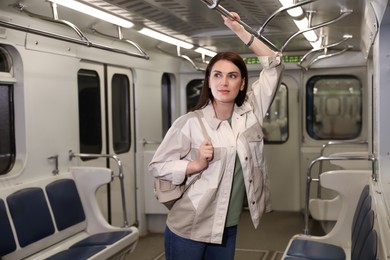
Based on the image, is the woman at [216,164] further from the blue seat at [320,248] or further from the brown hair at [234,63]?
the blue seat at [320,248]

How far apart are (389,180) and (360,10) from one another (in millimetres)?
1270

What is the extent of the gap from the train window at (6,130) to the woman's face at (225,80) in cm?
228

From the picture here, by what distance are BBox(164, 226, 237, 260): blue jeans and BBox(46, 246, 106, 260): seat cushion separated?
61.0 inches

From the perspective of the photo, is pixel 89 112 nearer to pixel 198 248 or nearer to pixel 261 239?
pixel 261 239

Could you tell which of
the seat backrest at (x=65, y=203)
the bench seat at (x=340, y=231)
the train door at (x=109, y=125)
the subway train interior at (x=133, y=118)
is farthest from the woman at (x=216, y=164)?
the train door at (x=109, y=125)

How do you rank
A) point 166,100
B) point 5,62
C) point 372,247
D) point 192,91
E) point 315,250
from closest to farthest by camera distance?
point 372,247, point 315,250, point 5,62, point 166,100, point 192,91

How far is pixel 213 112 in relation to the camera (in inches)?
80.8

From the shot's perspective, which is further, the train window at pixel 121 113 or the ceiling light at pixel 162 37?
the train window at pixel 121 113

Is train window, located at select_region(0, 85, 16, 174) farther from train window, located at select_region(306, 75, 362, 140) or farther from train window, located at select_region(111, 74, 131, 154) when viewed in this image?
train window, located at select_region(306, 75, 362, 140)

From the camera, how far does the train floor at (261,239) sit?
197 inches

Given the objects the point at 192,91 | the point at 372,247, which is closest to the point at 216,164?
the point at 372,247

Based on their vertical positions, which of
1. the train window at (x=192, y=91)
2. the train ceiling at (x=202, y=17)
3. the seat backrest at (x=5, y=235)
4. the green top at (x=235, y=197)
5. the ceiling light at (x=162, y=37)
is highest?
the train ceiling at (x=202, y=17)

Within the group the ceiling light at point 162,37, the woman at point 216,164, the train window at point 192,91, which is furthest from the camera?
the train window at point 192,91

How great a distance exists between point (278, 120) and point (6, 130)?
436 centimetres
